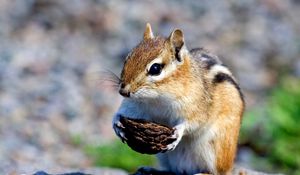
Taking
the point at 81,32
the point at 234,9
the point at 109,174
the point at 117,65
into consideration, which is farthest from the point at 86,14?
the point at 109,174

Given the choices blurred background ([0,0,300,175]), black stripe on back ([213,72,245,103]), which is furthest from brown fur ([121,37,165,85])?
blurred background ([0,0,300,175])

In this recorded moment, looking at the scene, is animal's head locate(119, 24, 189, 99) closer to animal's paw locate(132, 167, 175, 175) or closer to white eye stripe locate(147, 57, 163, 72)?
white eye stripe locate(147, 57, 163, 72)

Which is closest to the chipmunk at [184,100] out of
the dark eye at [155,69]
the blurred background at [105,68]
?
the dark eye at [155,69]

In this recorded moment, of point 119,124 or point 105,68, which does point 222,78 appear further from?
point 105,68

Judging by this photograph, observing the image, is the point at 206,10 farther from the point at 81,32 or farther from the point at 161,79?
the point at 161,79

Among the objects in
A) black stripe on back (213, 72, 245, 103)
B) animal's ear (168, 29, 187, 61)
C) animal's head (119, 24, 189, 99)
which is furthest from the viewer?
black stripe on back (213, 72, 245, 103)

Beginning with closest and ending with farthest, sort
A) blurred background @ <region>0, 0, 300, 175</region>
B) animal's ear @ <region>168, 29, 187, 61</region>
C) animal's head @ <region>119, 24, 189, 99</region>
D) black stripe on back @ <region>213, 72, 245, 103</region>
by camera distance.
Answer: animal's head @ <region>119, 24, 189, 99</region>
animal's ear @ <region>168, 29, 187, 61</region>
black stripe on back @ <region>213, 72, 245, 103</region>
blurred background @ <region>0, 0, 300, 175</region>

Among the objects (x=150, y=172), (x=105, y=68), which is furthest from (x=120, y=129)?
(x=105, y=68)
